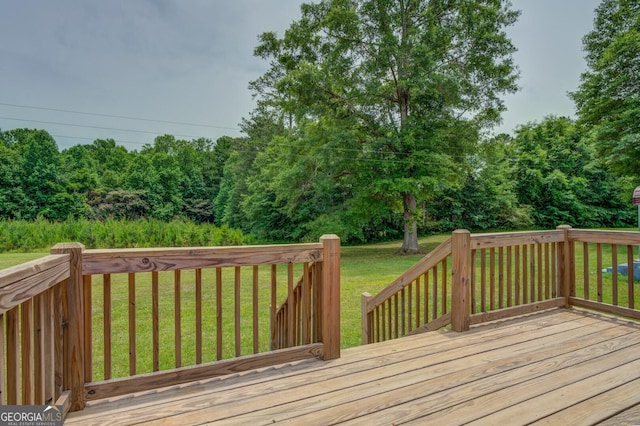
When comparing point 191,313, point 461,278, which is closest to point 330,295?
point 461,278

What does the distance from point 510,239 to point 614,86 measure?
1195 centimetres

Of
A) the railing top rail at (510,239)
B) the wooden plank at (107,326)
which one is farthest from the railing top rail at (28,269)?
the railing top rail at (510,239)

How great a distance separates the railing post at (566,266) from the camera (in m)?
3.60

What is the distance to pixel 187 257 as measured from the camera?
6.73 ft

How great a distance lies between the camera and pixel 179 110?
2194cm

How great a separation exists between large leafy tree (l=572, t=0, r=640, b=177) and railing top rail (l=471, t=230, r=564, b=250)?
9.72 metres

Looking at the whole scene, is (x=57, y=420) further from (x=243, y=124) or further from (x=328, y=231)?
(x=243, y=124)

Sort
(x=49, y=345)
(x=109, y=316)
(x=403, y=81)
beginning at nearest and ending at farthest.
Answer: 1. (x=49, y=345)
2. (x=109, y=316)
3. (x=403, y=81)

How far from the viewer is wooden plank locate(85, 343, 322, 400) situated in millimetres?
1913

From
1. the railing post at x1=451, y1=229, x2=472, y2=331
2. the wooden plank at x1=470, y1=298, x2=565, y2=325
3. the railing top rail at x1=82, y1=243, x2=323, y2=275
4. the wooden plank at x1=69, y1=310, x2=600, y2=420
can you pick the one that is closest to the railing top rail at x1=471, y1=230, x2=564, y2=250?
the railing post at x1=451, y1=229, x2=472, y2=331

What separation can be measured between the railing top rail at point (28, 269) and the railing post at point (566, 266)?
4224 millimetres

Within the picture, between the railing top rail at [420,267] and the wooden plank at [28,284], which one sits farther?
the railing top rail at [420,267]

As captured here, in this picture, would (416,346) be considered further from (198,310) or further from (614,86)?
(614,86)

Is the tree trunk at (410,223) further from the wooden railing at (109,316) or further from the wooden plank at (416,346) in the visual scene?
the wooden railing at (109,316)
